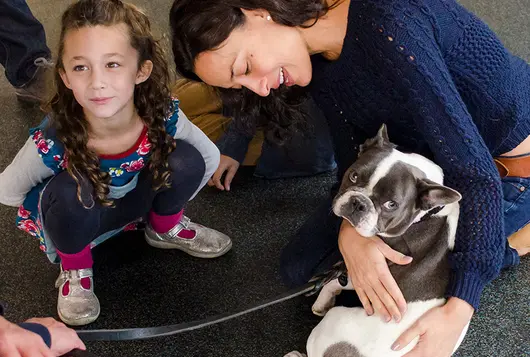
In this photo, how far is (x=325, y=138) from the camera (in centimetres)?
188

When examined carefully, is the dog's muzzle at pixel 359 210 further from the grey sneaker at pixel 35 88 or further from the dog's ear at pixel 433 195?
the grey sneaker at pixel 35 88

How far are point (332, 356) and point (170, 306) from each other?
0.53 m

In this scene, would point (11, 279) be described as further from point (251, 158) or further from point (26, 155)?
point (251, 158)

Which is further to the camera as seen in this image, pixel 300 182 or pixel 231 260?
pixel 300 182

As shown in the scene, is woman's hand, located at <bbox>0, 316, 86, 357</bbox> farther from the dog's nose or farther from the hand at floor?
the dog's nose

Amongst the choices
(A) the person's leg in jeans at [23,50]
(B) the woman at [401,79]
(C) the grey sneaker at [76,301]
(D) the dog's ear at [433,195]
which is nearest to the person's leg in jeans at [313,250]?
(B) the woman at [401,79]

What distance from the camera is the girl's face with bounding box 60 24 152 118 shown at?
1.30m

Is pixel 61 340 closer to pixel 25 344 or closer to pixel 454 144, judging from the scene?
pixel 25 344

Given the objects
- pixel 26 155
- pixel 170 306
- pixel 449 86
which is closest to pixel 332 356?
Result: pixel 170 306

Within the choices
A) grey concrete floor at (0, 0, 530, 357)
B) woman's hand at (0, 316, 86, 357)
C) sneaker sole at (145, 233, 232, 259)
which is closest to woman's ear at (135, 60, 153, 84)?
grey concrete floor at (0, 0, 530, 357)

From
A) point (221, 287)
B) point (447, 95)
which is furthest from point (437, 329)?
point (221, 287)

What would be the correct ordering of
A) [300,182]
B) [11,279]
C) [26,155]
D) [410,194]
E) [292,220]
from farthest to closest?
[300,182] → [292,220] → [11,279] → [26,155] → [410,194]

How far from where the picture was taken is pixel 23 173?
1.37m

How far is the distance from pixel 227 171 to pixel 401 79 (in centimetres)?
77
